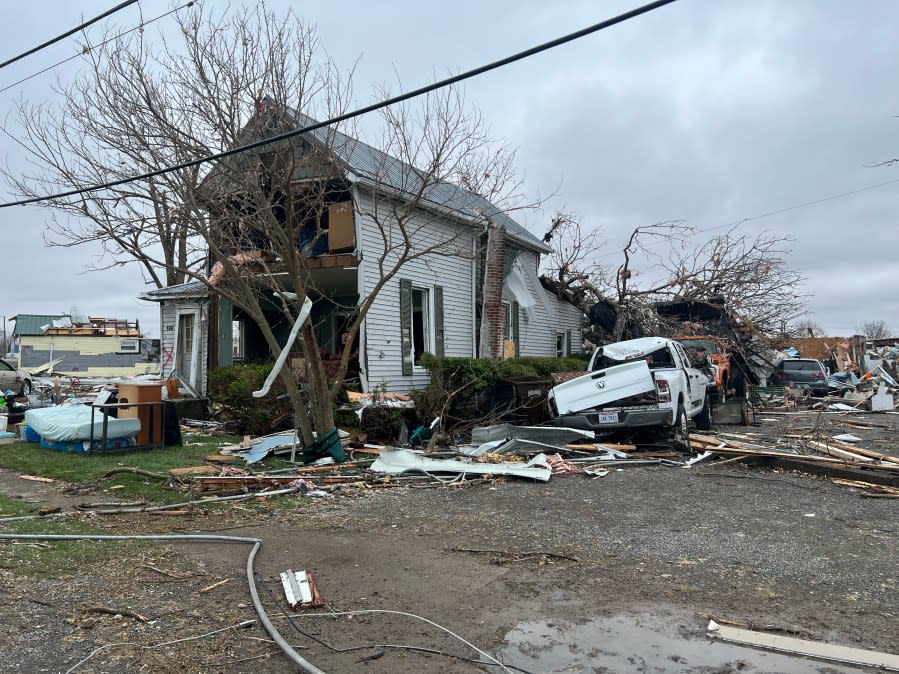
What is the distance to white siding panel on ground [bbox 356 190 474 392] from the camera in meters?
14.2

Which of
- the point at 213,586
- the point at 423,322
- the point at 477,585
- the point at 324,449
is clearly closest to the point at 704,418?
the point at 423,322

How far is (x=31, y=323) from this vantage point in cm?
4859

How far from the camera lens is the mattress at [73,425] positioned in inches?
441

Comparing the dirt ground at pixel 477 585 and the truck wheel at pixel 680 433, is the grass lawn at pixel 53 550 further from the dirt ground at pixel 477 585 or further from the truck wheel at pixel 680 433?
the truck wheel at pixel 680 433

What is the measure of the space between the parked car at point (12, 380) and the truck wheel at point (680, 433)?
69.0 feet

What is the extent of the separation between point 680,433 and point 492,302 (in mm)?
6874

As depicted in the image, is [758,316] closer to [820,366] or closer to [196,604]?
[820,366]

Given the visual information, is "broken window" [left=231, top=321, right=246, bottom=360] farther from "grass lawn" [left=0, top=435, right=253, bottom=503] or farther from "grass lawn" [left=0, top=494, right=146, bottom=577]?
"grass lawn" [left=0, top=494, right=146, bottom=577]

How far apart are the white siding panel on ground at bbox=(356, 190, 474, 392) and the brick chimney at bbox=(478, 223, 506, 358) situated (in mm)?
618

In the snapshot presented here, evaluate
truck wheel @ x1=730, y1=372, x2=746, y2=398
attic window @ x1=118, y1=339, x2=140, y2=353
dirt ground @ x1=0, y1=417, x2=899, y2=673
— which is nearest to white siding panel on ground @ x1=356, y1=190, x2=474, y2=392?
dirt ground @ x1=0, y1=417, x2=899, y2=673

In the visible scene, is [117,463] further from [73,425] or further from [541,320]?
[541,320]

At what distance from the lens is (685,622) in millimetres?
4043

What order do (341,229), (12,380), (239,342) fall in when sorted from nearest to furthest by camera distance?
(341,229)
(239,342)
(12,380)

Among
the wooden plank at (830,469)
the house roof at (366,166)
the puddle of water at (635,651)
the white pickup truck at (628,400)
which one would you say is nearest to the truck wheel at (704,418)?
the white pickup truck at (628,400)
